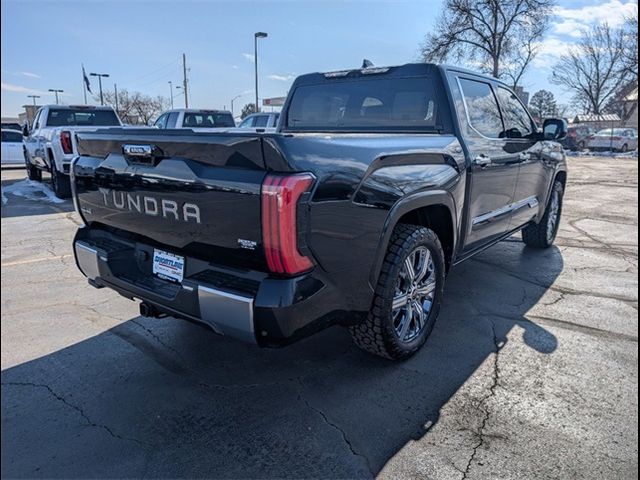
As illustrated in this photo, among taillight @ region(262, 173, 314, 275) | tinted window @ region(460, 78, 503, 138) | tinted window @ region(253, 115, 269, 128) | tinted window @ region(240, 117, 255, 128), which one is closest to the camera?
taillight @ region(262, 173, 314, 275)

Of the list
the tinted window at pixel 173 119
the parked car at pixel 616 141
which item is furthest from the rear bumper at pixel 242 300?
the parked car at pixel 616 141

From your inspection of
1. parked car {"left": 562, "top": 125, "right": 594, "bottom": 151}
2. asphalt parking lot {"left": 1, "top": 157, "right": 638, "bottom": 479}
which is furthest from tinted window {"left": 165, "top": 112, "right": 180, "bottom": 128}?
parked car {"left": 562, "top": 125, "right": 594, "bottom": 151}

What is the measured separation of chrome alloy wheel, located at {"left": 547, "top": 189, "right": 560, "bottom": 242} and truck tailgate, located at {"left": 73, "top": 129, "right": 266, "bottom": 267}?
5.08 meters

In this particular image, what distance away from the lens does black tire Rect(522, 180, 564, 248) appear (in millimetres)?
6121

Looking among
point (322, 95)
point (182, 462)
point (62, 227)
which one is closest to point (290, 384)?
point (182, 462)

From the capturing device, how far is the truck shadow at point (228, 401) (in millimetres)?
2234

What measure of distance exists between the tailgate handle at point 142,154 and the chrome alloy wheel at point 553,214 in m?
5.19

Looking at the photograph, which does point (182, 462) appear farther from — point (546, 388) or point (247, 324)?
point (546, 388)

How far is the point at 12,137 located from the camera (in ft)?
57.1

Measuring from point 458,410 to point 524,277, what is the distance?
282 cm

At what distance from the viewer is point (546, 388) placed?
2.93 meters

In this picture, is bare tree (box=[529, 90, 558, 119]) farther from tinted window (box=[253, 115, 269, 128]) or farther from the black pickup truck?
the black pickup truck

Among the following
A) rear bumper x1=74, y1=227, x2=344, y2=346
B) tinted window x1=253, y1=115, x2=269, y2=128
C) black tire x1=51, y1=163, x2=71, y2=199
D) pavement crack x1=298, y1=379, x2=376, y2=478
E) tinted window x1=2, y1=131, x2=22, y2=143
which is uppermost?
tinted window x1=253, y1=115, x2=269, y2=128

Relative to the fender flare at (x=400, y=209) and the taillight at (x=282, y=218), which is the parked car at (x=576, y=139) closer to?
the fender flare at (x=400, y=209)
